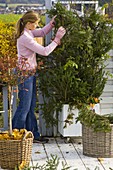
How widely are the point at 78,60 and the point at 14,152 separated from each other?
1469mm

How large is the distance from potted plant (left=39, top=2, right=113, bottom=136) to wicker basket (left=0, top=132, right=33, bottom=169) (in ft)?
3.57

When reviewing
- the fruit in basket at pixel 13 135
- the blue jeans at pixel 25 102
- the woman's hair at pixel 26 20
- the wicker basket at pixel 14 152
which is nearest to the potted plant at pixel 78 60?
the blue jeans at pixel 25 102

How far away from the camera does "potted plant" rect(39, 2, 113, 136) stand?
6229mm

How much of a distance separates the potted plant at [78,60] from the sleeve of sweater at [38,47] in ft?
0.70

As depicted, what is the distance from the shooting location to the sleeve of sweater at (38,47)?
6.06 meters

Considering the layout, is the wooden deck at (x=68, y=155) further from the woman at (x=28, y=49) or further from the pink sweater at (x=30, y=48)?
the pink sweater at (x=30, y=48)

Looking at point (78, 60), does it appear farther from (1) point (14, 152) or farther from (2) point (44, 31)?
(1) point (14, 152)

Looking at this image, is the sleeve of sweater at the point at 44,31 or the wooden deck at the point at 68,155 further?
the sleeve of sweater at the point at 44,31

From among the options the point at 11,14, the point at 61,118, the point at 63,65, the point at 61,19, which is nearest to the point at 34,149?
the point at 61,118

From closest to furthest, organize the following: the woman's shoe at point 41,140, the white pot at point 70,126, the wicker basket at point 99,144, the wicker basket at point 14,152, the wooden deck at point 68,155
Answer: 1. the wicker basket at point 14,152
2. the wooden deck at point 68,155
3. the wicker basket at point 99,144
4. the white pot at point 70,126
5. the woman's shoe at point 41,140

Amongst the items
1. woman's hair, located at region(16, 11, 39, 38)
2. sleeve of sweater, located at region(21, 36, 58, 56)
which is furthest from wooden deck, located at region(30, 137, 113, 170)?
woman's hair, located at region(16, 11, 39, 38)

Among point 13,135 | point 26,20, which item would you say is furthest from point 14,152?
point 26,20

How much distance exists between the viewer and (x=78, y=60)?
6277mm

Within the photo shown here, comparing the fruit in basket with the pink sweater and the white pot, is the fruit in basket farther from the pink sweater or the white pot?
the white pot
